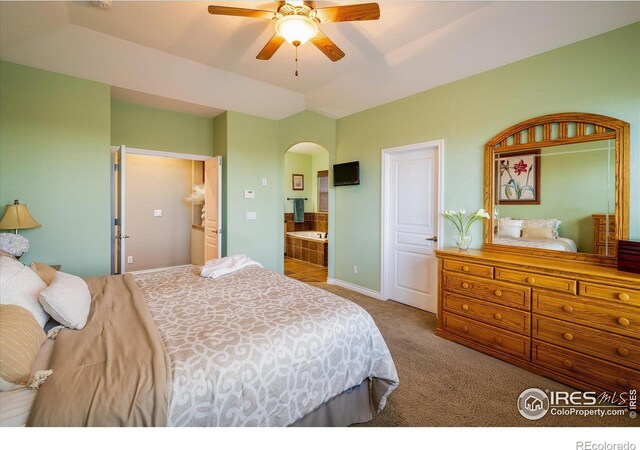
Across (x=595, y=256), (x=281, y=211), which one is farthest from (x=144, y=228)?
(x=595, y=256)

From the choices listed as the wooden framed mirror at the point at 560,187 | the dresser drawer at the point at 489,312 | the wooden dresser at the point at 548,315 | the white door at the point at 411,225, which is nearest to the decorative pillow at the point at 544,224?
the wooden framed mirror at the point at 560,187

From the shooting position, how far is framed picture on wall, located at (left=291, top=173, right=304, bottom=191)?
7699 millimetres

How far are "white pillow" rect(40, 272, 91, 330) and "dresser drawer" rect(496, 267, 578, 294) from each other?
9.56 ft

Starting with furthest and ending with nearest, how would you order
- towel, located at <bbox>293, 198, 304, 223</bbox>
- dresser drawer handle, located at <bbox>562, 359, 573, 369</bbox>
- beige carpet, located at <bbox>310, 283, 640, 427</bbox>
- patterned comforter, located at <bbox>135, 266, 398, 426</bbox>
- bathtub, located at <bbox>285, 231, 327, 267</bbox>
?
towel, located at <bbox>293, 198, 304, 223</bbox> < bathtub, located at <bbox>285, 231, 327, 267</bbox> < dresser drawer handle, located at <bbox>562, 359, 573, 369</bbox> < beige carpet, located at <bbox>310, 283, 640, 427</bbox> < patterned comforter, located at <bbox>135, 266, 398, 426</bbox>

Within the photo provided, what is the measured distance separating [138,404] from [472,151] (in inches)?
132

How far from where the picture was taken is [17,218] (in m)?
2.64

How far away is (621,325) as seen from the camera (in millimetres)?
1853

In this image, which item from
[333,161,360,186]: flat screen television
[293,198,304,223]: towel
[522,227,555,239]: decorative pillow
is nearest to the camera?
[522,227,555,239]: decorative pillow

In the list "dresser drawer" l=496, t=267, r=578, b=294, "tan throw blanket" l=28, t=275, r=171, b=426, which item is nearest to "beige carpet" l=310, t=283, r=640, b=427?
"dresser drawer" l=496, t=267, r=578, b=294

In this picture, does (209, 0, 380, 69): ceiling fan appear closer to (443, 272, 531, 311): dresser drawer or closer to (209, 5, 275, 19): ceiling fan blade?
(209, 5, 275, 19): ceiling fan blade

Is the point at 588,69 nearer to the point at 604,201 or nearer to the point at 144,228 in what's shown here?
the point at 604,201

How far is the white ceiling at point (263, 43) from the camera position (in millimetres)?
2340

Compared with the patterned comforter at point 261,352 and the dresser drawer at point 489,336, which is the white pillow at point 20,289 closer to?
the patterned comforter at point 261,352

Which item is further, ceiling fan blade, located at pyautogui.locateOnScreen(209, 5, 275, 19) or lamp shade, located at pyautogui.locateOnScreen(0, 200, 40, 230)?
lamp shade, located at pyautogui.locateOnScreen(0, 200, 40, 230)
